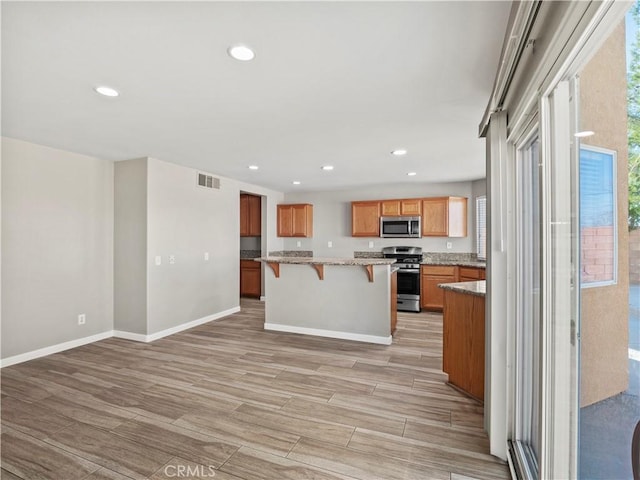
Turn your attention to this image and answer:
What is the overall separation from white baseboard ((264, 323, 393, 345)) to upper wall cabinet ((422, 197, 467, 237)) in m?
2.67

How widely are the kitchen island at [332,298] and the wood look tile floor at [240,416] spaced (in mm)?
438

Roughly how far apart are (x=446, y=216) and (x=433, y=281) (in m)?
1.24

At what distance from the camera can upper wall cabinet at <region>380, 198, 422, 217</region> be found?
5.94m

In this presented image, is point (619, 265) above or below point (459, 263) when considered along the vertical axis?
above

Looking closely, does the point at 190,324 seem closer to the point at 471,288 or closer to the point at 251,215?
the point at 251,215

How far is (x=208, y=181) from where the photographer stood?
16.3 ft

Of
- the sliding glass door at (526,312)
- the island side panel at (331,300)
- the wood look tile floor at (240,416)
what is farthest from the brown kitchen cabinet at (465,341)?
the island side panel at (331,300)

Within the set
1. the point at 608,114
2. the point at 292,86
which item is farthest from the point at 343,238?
the point at 608,114

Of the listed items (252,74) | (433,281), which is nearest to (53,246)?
(252,74)

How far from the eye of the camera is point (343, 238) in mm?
6797

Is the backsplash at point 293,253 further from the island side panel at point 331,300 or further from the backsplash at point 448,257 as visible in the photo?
the backsplash at point 448,257

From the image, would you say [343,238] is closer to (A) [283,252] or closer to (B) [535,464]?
(A) [283,252]

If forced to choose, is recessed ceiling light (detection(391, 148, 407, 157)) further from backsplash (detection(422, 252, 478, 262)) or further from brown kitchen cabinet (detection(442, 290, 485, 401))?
backsplash (detection(422, 252, 478, 262))

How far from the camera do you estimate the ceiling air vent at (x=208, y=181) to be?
481cm
